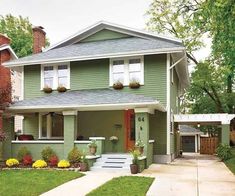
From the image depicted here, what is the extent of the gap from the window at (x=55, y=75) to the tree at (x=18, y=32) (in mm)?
22931

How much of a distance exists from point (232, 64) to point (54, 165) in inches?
339

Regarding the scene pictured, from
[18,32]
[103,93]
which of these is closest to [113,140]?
[103,93]

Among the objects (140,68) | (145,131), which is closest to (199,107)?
(140,68)

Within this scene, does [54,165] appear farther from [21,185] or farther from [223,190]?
[223,190]

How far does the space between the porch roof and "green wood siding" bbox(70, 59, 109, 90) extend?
514mm

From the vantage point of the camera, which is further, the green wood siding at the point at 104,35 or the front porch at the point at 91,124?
the green wood siding at the point at 104,35

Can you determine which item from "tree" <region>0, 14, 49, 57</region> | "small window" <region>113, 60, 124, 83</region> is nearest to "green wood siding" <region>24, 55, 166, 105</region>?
"small window" <region>113, 60, 124, 83</region>

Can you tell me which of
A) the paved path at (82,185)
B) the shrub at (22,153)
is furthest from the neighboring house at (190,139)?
the paved path at (82,185)

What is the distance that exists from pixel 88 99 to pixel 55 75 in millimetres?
4048

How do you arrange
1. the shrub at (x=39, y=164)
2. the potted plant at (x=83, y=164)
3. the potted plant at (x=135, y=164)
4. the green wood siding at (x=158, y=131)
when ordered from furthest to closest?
1. the green wood siding at (x=158, y=131)
2. the shrub at (x=39, y=164)
3. the potted plant at (x=83, y=164)
4. the potted plant at (x=135, y=164)

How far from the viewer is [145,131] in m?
14.6

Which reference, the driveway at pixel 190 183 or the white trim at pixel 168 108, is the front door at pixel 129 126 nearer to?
the white trim at pixel 168 108

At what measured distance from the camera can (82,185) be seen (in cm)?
1039

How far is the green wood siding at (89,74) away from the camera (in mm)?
18219
